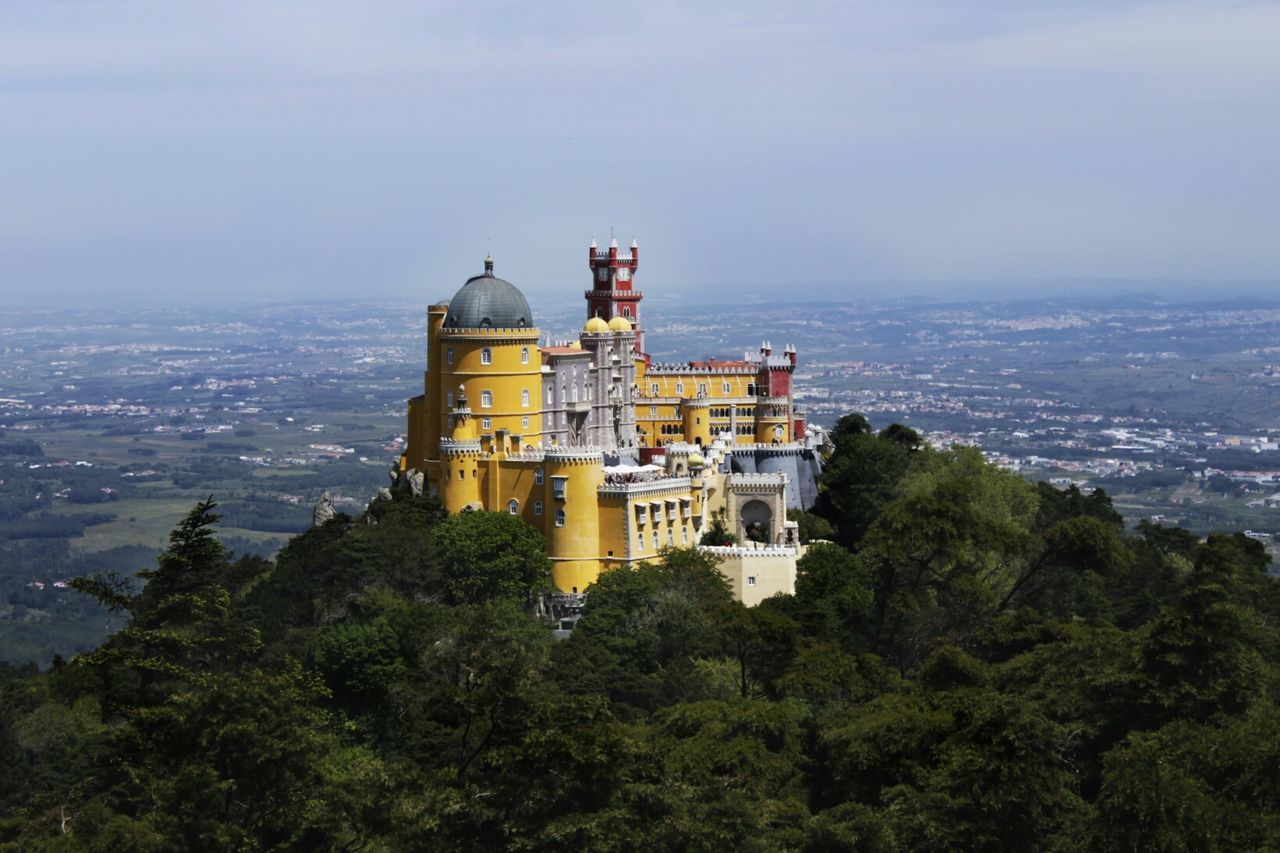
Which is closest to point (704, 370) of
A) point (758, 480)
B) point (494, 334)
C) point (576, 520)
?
point (758, 480)

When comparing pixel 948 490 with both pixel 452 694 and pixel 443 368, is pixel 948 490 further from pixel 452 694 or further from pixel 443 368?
pixel 452 694

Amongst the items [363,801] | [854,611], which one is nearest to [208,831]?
[363,801]

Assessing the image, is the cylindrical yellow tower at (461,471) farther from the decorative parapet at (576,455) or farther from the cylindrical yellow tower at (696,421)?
the cylindrical yellow tower at (696,421)

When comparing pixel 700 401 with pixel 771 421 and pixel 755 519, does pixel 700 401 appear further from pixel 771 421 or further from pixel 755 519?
pixel 755 519

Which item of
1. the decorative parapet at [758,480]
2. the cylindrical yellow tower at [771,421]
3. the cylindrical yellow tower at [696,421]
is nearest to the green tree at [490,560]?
the decorative parapet at [758,480]

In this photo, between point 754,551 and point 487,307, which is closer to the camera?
point 754,551

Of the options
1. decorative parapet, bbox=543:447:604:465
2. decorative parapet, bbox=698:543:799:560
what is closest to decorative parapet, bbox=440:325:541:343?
decorative parapet, bbox=543:447:604:465

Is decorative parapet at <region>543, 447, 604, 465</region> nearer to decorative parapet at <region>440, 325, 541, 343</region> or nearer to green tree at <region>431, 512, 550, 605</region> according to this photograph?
green tree at <region>431, 512, 550, 605</region>
